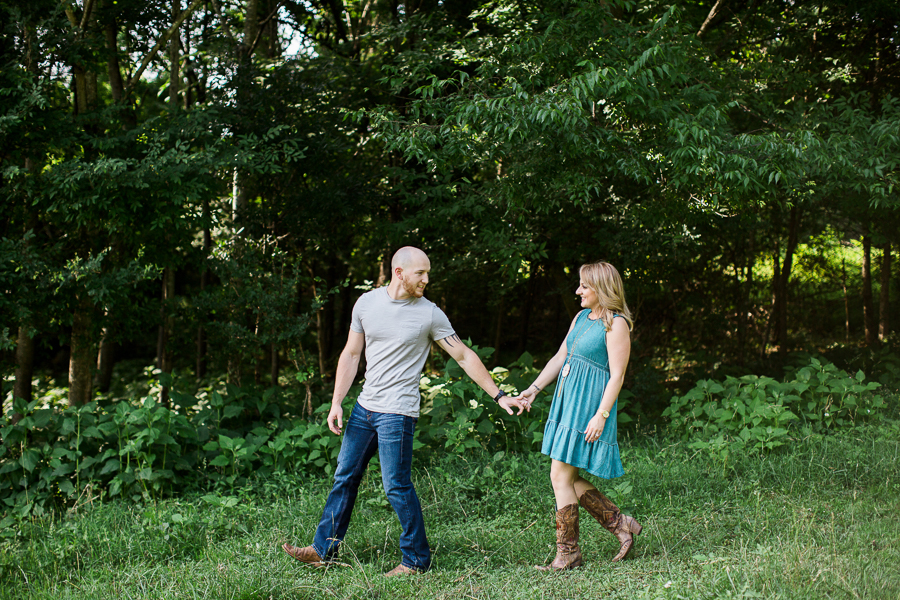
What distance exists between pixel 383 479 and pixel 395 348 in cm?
71

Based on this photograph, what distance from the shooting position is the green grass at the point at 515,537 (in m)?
3.26

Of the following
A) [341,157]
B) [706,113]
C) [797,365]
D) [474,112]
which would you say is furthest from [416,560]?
[797,365]

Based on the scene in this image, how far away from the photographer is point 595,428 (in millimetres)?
3506

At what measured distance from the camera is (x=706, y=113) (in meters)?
5.30

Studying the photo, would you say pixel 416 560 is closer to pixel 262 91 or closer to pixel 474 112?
pixel 474 112

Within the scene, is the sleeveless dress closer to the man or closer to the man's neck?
the man

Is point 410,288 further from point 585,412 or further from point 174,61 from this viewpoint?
point 174,61

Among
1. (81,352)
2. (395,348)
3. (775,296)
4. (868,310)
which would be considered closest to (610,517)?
(395,348)

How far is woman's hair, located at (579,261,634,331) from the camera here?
11.8 feet

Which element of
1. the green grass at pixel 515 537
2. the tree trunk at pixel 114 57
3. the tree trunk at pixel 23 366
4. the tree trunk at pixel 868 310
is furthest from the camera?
the tree trunk at pixel 868 310

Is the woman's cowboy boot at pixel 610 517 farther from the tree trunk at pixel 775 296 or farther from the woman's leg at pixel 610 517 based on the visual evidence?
the tree trunk at pixel 775 296

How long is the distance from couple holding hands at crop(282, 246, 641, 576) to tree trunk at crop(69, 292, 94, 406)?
4.10m

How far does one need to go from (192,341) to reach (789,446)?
250 inches

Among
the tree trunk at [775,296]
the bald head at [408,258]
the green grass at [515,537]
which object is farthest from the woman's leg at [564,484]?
the tree trunk at [775,296]
